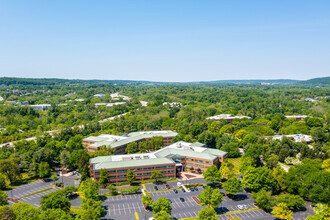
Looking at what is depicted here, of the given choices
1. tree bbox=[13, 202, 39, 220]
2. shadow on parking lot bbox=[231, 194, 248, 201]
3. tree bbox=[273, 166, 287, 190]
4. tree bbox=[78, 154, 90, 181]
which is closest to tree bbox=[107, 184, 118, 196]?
tree bbox=[78, 154, 90, 181]

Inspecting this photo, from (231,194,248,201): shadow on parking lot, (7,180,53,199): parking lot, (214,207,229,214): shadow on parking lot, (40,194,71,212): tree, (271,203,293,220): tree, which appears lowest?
(7,180,53,199): parking lot

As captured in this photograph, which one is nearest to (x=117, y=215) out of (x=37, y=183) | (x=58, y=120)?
(x=37, y=183)

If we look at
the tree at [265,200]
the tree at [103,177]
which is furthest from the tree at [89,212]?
the tree at [265,200]

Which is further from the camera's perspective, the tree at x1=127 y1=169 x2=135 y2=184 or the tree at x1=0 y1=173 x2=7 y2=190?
the tree at x1=127 y1=169 x2=135 y2=184

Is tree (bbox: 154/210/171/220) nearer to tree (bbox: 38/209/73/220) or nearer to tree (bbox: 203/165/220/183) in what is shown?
tree (bbox: 38/209/73/220)

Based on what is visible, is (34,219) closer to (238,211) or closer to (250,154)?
(238,211)

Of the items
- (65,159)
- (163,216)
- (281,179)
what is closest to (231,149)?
(281,179)

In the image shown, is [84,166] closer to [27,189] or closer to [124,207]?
[27,189]

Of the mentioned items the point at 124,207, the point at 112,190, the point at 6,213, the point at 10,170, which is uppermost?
the point at 6,213
